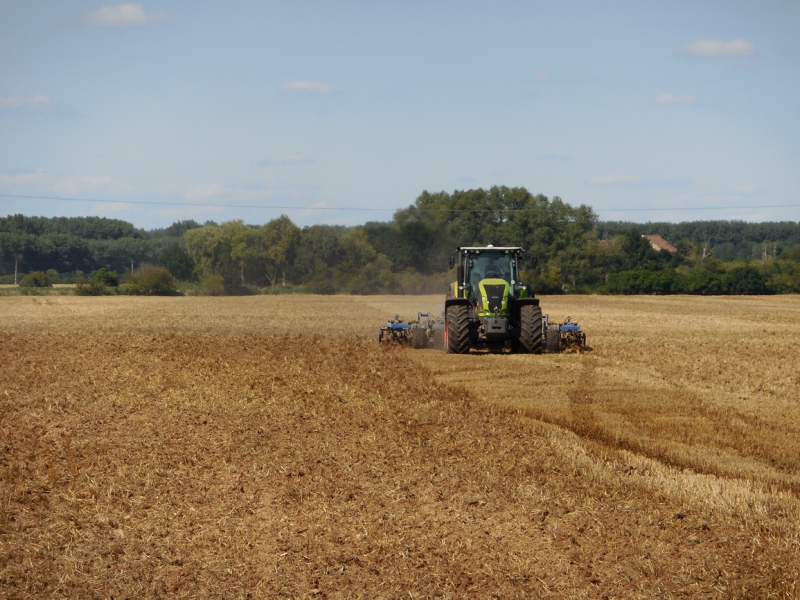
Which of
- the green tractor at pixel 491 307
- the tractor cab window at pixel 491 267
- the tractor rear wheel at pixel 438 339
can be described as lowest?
the tractor rear wheel at pixel 438 339

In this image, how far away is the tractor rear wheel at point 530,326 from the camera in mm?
20844

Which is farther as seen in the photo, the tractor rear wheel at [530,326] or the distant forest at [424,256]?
the distant forest at [424,256]

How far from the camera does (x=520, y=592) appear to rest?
244 inches

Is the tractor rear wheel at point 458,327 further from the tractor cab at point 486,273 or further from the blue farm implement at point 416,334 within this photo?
the blue farm implement at point 416,334

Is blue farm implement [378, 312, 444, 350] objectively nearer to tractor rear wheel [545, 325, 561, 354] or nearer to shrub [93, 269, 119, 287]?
tractor rear wheel [545, 325, 561, 354]

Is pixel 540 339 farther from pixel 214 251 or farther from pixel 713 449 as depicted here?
pixel 214 251

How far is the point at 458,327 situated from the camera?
815 inches

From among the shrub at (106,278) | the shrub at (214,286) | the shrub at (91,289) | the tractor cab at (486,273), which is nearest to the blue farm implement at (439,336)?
the tractor cab at (486,273)

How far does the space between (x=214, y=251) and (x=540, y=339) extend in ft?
168

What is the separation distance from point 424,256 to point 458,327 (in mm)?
31015

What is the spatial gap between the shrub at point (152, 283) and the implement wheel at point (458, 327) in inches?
1768

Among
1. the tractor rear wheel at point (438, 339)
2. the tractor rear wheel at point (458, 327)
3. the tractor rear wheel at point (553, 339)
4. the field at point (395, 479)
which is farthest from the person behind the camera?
the tractor rear wheel at point (438, 339)

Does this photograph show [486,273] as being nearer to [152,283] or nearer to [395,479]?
[395,479]

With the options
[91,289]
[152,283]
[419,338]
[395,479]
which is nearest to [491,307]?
[419,338]
